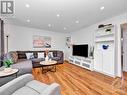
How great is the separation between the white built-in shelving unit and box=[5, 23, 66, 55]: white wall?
339 cm

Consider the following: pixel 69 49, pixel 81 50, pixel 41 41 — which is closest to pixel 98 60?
pixel 81 50

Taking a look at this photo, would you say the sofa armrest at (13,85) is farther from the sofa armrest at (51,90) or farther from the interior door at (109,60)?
the interior door at (109,60)

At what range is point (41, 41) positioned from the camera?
6.86 metres

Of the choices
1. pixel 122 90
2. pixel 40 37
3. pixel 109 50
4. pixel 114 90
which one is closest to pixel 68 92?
pixel 114 90

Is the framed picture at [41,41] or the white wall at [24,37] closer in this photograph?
the white wall at [24,37]

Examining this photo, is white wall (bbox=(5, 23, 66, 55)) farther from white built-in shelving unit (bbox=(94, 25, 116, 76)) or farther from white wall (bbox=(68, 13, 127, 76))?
white built-in shelving unit (bbox=(94, 25, 116, 76))

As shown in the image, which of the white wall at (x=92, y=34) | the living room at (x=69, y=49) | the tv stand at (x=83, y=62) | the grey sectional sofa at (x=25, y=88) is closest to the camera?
the grey sectional sofa at (x=25, y=88)

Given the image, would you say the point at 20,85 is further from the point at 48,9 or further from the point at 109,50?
the point at 109,50

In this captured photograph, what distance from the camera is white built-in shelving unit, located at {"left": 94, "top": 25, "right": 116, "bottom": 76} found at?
3.99 m

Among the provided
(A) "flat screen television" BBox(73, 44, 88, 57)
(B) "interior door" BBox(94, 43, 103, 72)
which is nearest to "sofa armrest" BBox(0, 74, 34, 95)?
(B) "interior door" BBox(94, 43, 103, 72)

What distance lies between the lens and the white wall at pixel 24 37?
18.7 feet

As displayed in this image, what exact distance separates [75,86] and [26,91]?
1.65 metres

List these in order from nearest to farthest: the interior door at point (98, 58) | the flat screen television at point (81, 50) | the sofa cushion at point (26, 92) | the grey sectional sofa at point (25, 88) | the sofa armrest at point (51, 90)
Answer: the sofa armrest at point (51, 90) < the grey sectional sofa at point (25, 88) < the sofa cushion at point (26, 92) < the interior door at point (98, 58) < the flat screen television at point (81, 50)

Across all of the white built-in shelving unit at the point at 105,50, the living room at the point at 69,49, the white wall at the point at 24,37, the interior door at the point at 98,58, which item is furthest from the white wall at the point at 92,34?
the white wall at the point at 24,37
